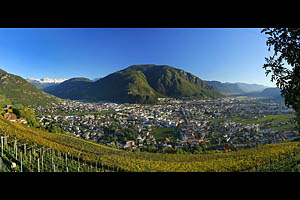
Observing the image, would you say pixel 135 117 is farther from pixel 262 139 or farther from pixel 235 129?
pixel 262 139

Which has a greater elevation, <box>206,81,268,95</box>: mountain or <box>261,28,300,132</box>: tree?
<box>206,81,268,95</box>: mountain

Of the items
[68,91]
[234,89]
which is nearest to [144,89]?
[68,91]

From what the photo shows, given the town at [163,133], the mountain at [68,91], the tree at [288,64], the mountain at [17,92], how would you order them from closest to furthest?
the tree at [288,64], the town at [163,133], the mountain at [17,92], the mountain at [68,91]

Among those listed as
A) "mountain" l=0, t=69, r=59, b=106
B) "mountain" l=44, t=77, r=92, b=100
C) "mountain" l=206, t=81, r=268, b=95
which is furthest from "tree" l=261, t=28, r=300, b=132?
"mountain" l=206, t=81, r=268, b=95

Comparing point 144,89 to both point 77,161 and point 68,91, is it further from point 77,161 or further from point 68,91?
point 77,161

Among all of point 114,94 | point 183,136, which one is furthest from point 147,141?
point 114,94

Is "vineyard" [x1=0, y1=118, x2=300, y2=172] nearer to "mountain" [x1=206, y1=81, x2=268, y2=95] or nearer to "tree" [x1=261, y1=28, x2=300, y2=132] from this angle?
"tree" [x1=261, y1=28, x2=300, y2=132]

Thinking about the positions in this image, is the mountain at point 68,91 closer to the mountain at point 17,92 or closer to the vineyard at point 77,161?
the mountain at point 17,92

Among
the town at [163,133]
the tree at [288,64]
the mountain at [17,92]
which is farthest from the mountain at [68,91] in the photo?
the tree at [288,64]
